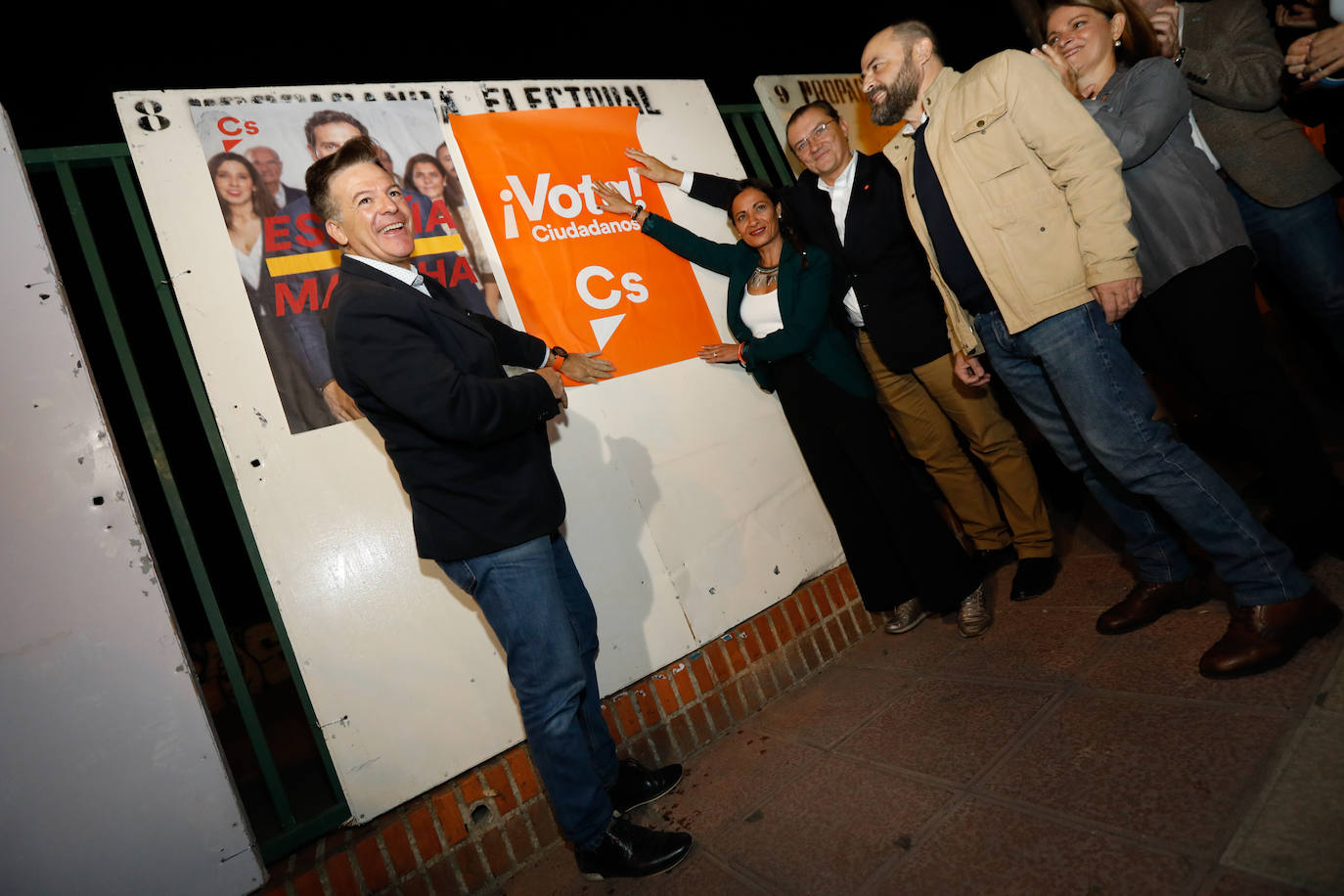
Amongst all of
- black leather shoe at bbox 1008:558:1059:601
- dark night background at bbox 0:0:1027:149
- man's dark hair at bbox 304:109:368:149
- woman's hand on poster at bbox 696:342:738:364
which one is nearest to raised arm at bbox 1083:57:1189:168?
woman's hand on poster at bbox 696:342:738:364

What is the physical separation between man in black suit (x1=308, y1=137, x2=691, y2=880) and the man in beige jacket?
4.35 feet

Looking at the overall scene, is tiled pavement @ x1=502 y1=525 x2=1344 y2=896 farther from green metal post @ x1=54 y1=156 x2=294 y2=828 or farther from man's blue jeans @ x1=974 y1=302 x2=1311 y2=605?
green metal post @ x1=54 y1=156 x2=294 y2=828

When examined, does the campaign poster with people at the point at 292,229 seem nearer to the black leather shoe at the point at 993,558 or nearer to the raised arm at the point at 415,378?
the raised arm at the point at 415,378

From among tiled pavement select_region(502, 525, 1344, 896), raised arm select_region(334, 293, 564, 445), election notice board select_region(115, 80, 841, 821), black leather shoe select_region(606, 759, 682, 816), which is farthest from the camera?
black leather shoe select_region(606, 759, 682, 816)

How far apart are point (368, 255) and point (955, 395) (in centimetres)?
221

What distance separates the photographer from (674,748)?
2287mm

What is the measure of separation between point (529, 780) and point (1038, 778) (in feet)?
4.85

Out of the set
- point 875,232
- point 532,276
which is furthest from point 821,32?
point 532,276

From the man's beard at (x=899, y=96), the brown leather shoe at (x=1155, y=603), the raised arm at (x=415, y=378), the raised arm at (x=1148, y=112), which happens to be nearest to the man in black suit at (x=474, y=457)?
the raised arm at (x=415, y=378)

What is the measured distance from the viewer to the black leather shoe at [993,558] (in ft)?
9.20

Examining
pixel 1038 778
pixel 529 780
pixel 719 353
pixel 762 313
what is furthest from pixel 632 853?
pixel 762 313

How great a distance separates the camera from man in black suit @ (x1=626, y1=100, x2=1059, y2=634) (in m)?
2.49

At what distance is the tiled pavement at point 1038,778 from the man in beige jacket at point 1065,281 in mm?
133

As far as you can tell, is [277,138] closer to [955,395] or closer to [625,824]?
[625,824]
